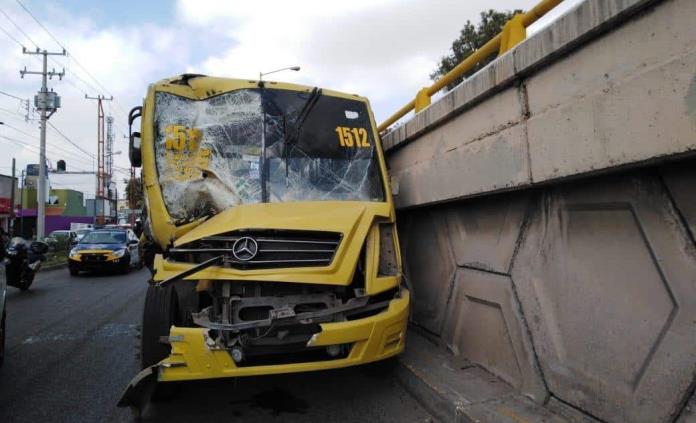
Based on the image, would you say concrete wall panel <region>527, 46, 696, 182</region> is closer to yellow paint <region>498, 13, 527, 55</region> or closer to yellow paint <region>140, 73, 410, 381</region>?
yellow paint <region>498, 13, 527, 55</region>

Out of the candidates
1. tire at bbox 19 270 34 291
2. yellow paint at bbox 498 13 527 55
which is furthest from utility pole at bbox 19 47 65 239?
yellow paint at bbox 498 13 527 55

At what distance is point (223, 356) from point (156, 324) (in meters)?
0.65

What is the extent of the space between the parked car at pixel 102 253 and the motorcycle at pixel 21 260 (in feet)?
13.0

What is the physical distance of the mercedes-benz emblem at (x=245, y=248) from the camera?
375 cm

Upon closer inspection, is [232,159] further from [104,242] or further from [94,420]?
[104,242]

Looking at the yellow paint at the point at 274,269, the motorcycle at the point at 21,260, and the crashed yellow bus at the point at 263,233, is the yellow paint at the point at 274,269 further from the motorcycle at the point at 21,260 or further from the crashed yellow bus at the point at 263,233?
the motorcycle at the point at 21,260

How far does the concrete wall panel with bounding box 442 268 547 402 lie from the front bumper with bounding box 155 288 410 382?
913 mm

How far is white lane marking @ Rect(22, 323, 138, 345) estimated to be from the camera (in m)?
6.71

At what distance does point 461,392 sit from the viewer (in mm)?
3859

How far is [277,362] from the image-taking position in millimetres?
3811

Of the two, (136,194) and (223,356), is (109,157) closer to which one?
(136,194)

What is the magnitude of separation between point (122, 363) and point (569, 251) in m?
4.90

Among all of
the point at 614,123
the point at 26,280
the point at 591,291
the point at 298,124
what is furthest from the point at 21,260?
the point at 614,123

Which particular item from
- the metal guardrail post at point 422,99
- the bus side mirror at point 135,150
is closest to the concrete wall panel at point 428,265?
the metal guardrail post at point 422,99
